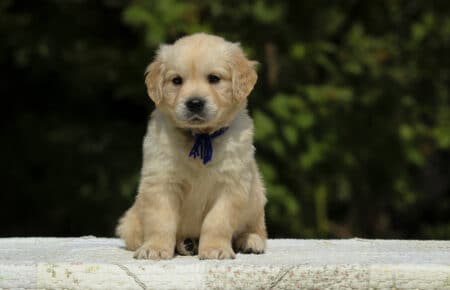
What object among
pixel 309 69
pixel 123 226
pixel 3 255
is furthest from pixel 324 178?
pixel 3 255

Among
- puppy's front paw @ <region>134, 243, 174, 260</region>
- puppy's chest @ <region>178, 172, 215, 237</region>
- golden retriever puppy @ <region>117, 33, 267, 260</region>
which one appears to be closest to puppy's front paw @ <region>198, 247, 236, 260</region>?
golden retriever puppy @ <region>117, 33, 267, 260</region>

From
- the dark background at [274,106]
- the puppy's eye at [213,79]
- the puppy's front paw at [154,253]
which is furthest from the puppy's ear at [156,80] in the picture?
the dark background at [274,106]

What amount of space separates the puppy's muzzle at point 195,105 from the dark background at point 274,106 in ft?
13.6

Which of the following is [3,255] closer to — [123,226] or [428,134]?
[123,226]

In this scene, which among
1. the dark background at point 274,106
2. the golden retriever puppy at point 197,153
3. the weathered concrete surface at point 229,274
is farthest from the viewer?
the dark background at point 274,106

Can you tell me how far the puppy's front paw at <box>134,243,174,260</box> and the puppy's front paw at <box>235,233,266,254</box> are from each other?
25.6 inches

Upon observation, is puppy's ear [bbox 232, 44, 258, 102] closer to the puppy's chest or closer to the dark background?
the puppy's chest

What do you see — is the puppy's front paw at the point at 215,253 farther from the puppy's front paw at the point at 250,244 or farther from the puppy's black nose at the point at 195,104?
the puppy's black nose at the point at 195,104

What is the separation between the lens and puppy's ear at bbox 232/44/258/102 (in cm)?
508

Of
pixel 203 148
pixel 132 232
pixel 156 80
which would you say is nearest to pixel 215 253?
pixel 203 148

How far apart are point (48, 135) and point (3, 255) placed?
6.13 metres

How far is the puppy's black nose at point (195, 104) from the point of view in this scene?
483cm

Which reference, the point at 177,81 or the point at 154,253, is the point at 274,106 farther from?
the point at 154,253

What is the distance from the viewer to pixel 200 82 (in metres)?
4.98
